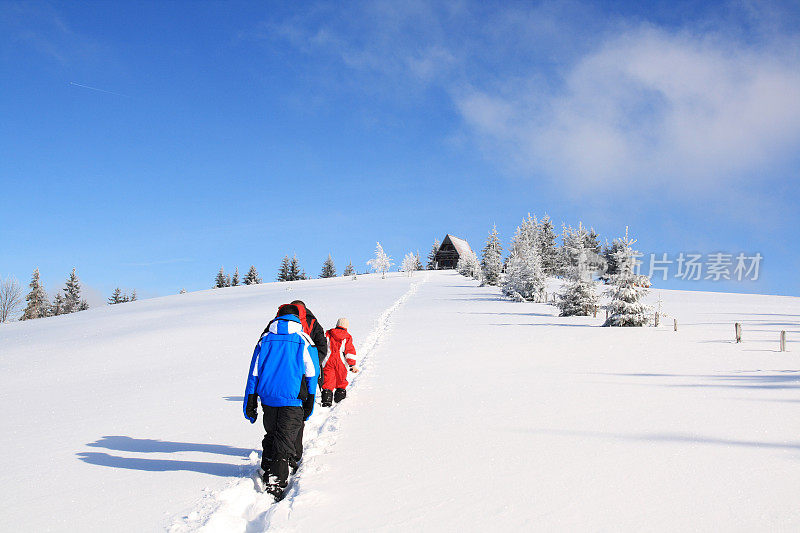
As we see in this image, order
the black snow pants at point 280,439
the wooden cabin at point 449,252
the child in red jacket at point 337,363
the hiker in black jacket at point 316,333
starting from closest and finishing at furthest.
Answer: the black snow pants at point 280,439 → the hiker in black jacket at point 316,333 → the child in red jacket at point 337,363 → the wooden cabin at point 449,252

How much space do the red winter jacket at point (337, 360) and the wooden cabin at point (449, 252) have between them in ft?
311

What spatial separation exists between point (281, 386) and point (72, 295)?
85.3m

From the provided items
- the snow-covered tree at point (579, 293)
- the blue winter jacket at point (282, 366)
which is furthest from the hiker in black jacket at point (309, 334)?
the snow-covered tree at point (579, 293)

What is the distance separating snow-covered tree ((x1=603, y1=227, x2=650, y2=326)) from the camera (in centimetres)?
2308

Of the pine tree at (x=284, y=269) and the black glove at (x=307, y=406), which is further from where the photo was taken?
the pine tree at (x=284, y=269)

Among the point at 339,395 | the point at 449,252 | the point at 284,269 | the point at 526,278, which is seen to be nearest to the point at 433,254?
the point at 449,252

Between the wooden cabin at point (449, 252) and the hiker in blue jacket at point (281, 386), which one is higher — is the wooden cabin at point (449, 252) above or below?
above

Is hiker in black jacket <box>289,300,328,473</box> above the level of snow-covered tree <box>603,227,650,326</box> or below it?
below

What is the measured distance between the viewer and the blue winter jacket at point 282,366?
5.00 m

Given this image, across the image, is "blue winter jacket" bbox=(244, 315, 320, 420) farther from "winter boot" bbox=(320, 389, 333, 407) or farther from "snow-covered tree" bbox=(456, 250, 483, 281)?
"snow-covered tree" bbox=(456, 250, 483, 281)

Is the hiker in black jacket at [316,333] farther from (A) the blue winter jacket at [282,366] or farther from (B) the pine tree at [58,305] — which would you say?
(B) the pine tree at [58,305]

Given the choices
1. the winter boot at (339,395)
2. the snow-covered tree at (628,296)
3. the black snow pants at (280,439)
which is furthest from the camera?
the snow-covered tree at (628,296)

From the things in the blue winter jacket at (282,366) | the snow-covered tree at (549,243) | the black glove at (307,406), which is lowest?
the black glove at (307,406)

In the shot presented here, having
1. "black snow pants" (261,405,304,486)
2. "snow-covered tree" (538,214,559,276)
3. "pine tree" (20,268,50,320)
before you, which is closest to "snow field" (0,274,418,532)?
"black snow pants" (261,405,304,486)
